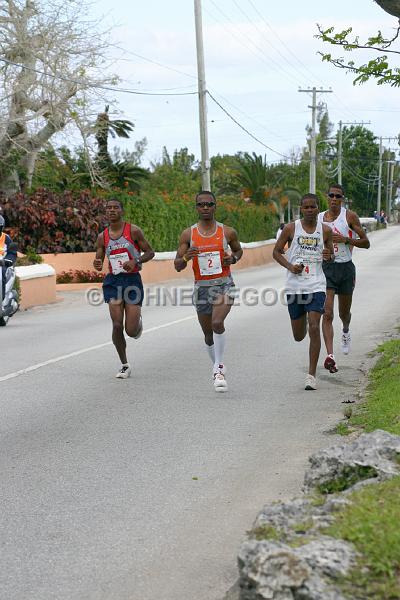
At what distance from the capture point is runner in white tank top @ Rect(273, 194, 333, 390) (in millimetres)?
10633

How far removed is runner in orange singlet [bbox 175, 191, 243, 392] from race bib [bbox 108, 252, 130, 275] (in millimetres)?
810

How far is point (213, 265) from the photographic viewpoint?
10641 millimetres

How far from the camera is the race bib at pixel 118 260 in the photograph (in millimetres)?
11266

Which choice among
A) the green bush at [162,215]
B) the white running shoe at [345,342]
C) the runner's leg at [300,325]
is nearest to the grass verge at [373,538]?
the runner's leg at [300,325]

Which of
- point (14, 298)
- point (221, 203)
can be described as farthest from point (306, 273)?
point (221, 203)

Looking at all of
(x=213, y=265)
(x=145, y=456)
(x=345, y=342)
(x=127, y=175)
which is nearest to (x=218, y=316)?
(x=213, y=265)

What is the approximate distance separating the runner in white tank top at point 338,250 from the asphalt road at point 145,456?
1.77 feet

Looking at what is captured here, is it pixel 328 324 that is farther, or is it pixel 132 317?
pixel 328 324

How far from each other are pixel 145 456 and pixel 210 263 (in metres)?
3.41

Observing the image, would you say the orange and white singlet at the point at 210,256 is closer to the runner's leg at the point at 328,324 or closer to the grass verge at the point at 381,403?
the runner's leg at the point at 328,324

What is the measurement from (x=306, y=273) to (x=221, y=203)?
35994 millimetres

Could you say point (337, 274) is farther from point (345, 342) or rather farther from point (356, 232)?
point (345, 342)

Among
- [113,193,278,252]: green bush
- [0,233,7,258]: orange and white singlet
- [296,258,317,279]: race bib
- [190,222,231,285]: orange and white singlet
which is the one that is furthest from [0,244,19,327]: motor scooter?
[113,193,278,252]: green bush

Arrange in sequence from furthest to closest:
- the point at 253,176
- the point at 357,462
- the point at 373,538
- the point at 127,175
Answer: the point at 253,176
the point at 127,175
the point at 357,462
the point at 373,538
